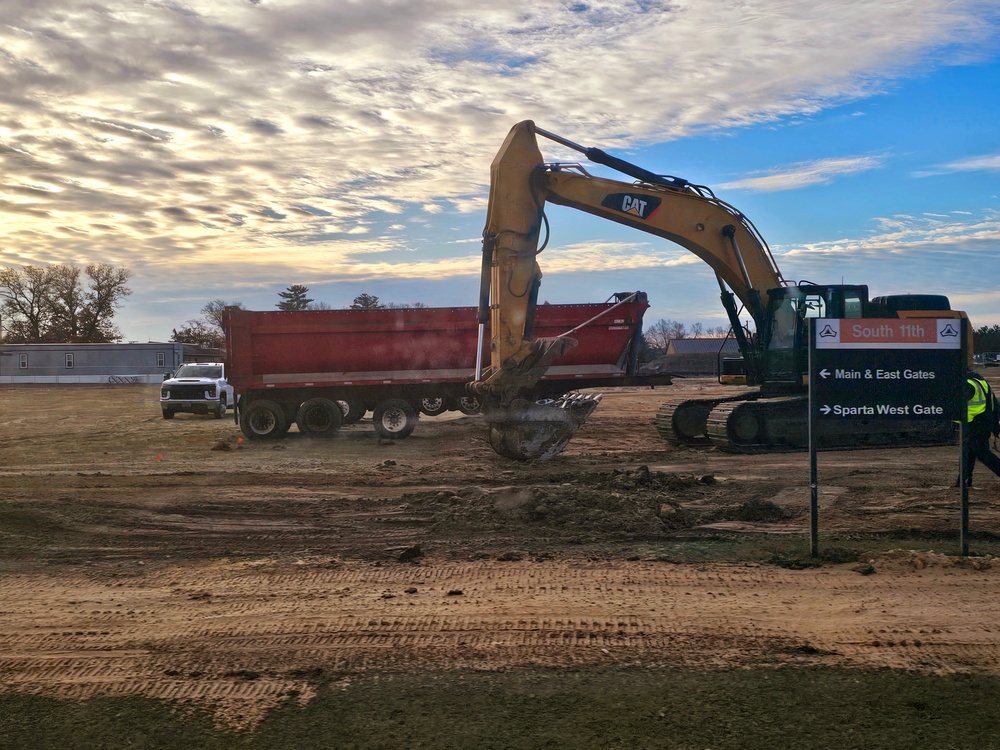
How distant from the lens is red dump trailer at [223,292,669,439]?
1947 centimetres

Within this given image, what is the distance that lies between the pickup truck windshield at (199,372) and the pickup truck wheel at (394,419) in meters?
9.89

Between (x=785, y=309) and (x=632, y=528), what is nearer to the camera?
(x=632, y=528)

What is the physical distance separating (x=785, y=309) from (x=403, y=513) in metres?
8.98

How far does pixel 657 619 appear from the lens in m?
6.05

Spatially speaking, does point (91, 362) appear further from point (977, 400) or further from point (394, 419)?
point (977, 400)

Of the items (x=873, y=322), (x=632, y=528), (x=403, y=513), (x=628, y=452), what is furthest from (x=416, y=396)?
(x=873, y=322)

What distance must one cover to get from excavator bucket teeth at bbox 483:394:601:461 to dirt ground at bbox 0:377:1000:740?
1.02 m

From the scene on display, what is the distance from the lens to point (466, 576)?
7.23m

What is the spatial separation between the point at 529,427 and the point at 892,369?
7.24m

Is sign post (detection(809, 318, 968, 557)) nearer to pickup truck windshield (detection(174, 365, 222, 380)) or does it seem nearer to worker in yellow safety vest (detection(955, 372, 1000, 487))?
worker in yellow safety vest (detection(955, 372, 1000, 487))

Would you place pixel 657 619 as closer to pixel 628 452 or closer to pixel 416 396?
pixel 628 452

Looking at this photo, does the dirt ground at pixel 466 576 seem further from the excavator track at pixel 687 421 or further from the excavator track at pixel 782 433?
the excavator track at pixel 687 421

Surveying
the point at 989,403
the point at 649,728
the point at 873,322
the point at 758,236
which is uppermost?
the point at 758,236

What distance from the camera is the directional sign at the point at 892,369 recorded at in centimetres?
786
